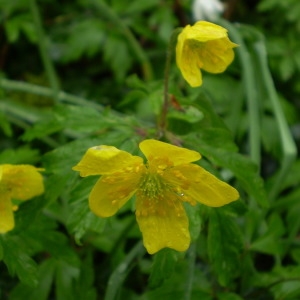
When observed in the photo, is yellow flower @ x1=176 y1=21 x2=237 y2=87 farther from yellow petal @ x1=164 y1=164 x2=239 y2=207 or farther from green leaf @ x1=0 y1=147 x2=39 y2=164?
green leaf @ x1=0 y1=147 x2=39 y2=164

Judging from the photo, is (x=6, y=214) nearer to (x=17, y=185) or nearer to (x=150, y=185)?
(x=17, y=185)

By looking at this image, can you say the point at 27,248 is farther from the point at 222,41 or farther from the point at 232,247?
the point at 222,41

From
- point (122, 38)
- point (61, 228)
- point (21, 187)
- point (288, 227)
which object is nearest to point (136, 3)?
point (122, 38)

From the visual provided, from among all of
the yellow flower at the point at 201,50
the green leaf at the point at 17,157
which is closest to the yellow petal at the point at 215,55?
the yellow flower at the point at 201,50

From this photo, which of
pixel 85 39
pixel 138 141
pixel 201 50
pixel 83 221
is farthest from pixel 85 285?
pixel 85 39

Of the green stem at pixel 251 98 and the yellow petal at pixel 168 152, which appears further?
the green stem at pixel 251 98

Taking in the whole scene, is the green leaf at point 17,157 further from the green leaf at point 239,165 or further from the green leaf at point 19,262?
the green leaf at point 239,165

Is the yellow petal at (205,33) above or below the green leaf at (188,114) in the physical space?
above

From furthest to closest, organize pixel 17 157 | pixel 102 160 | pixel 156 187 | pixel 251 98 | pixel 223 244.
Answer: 1. pixel 251 98
2. pixel 17 157
3. pixel 223 244
4. pixel 156 187
5. pixel 102 160
